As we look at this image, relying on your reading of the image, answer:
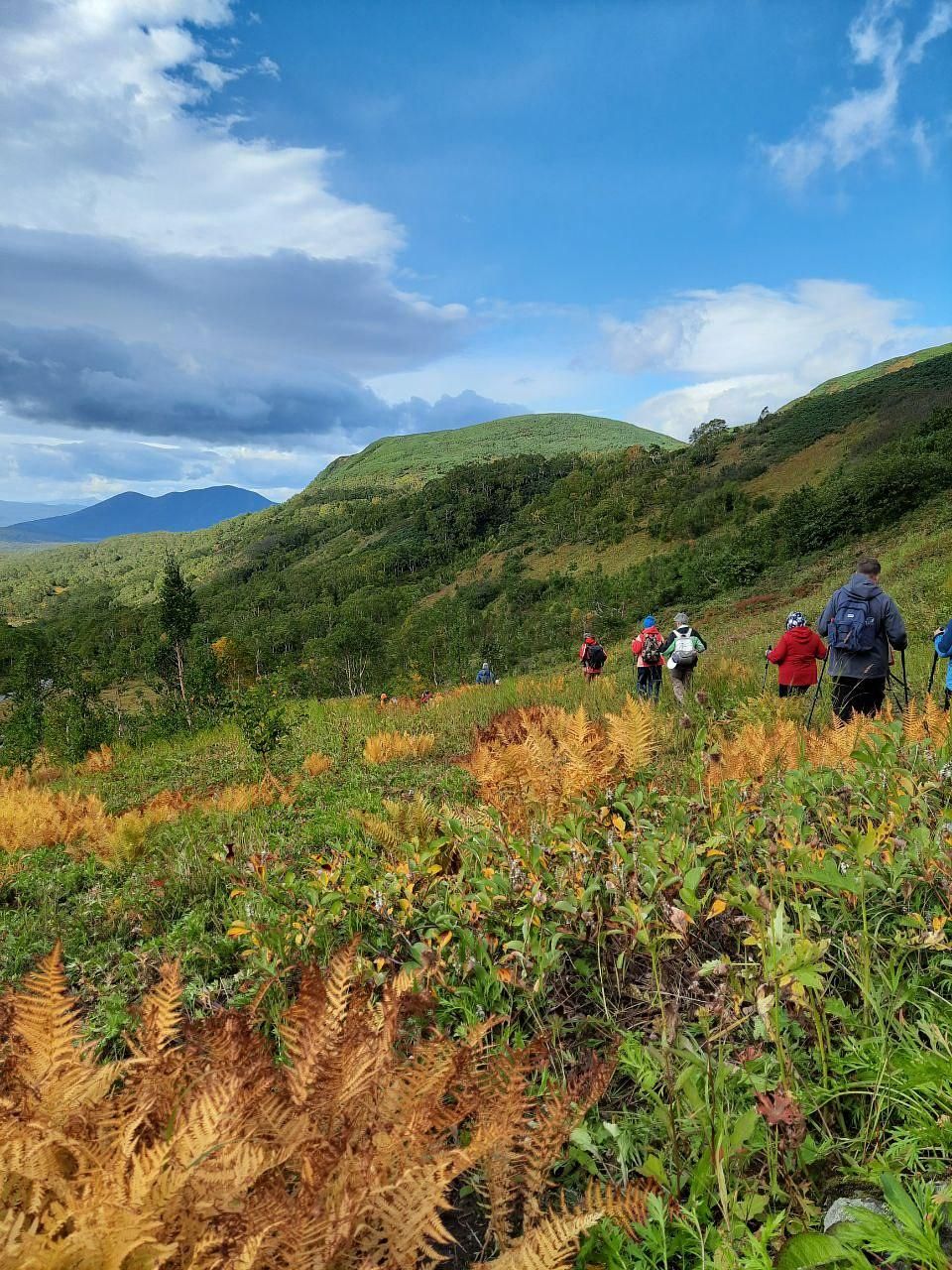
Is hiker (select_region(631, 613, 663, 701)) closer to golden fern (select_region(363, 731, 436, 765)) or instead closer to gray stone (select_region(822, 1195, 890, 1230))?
golden fern (select_region(363, 731, 436, 765))

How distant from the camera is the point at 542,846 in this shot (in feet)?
11.1

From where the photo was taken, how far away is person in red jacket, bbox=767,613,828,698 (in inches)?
328

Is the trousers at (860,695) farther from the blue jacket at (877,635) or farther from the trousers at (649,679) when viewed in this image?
the trousers at (649,679)

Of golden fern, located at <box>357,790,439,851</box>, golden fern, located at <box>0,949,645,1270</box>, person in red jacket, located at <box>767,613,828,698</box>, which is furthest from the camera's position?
person in red jacket, located at <box>767,613,828,698</box>

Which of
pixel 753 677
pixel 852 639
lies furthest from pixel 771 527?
pixel 852 639

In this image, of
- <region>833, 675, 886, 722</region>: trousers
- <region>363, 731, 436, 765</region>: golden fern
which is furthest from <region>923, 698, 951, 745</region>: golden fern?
<region>363, 731, 436, 765</region>: golden fern

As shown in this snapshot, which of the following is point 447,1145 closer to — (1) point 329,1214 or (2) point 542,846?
(1) point 329,1214

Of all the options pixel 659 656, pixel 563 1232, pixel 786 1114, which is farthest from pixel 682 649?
pixel 563 1232

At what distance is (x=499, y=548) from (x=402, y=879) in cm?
10691

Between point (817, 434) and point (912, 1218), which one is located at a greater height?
point (817, 434)

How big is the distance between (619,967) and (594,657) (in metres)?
11.4

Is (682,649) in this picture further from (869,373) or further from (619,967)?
(869,373)

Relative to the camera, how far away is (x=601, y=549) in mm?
75125

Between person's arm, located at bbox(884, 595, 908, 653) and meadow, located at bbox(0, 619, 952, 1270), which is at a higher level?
person's arm, located at bbox(884, 595, 908, 653)
